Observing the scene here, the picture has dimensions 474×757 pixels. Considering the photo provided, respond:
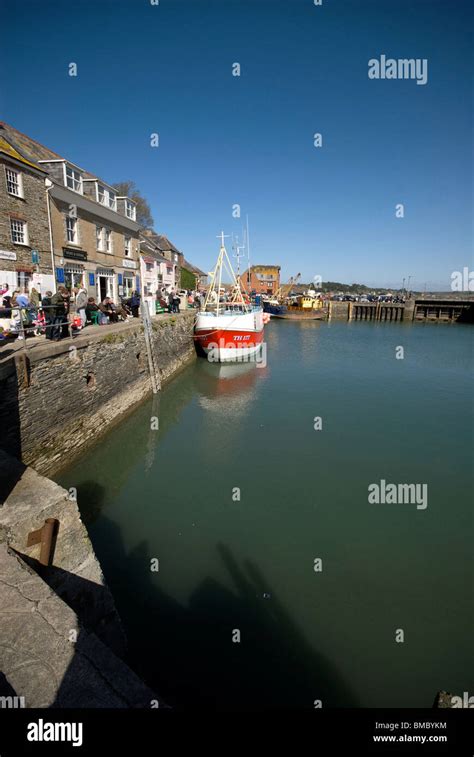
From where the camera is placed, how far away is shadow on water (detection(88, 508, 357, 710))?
17.0ft

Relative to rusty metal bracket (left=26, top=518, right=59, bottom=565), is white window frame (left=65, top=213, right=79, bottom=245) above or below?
above

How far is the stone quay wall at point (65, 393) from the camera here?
9156mm

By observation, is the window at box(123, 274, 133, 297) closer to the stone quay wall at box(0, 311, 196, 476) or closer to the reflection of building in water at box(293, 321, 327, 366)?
the stone quay wall at box(0, 311, 196, 476)

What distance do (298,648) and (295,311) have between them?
63.4 m

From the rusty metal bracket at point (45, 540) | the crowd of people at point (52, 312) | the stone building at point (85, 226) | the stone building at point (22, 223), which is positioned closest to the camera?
the rusty metal bracket at point (45, 540)

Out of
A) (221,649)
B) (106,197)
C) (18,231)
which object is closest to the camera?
(221,649)

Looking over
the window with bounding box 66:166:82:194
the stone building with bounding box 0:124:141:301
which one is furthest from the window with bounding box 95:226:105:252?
the window with bounding box 66:166:82:194

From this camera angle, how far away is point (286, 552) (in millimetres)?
7891

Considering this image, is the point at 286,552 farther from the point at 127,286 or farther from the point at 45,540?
the point at 127,286

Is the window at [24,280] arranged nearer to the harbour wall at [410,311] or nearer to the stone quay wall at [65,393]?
the stone quay wall at [65,393]

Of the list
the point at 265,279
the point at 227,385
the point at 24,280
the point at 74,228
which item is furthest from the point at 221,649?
the point at 265,279

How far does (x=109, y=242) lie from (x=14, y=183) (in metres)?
8.57

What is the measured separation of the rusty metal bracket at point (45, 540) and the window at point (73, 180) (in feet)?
66.9

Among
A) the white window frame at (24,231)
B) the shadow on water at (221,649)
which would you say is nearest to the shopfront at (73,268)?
the white window frame at (24,231)
